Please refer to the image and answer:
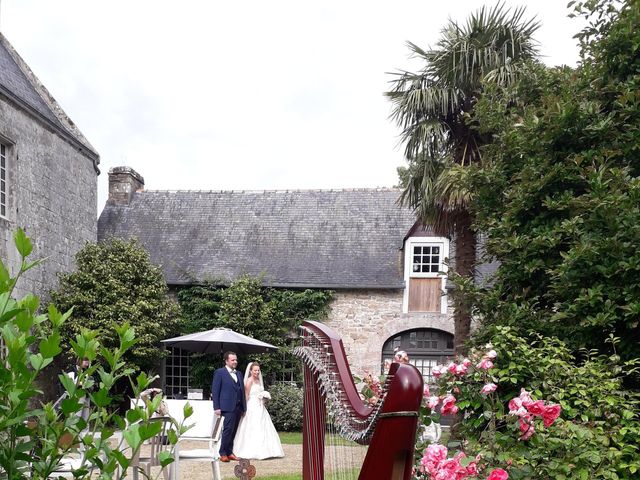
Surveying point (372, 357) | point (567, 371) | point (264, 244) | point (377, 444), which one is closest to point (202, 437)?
point (567, 371)

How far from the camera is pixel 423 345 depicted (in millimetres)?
17438

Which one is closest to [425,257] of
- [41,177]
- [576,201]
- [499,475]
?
[41,177]

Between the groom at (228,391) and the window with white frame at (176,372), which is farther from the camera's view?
the window with white frame at (176,372)

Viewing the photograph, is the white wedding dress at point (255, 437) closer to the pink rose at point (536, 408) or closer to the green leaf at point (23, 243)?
the pink rose at point (536, 408)

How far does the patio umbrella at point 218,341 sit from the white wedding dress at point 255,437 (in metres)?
1.61

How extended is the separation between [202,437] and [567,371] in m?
4.47

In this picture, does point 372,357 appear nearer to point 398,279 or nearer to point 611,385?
point 398,279

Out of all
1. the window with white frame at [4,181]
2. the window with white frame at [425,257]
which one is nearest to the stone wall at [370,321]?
the window with white frame at [425,257]

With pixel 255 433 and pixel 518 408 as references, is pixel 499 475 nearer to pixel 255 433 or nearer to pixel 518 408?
pixel 518 408

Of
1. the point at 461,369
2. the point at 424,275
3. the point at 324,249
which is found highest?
the point at 324,249

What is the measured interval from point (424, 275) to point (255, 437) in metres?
7.95

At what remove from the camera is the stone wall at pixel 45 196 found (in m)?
13.4

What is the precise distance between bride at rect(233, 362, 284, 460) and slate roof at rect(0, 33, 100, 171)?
22.9ft

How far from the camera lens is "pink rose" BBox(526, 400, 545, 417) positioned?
358 centimetres
